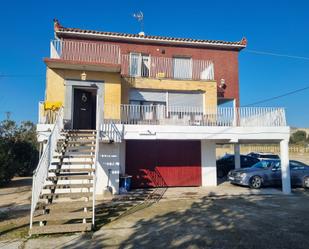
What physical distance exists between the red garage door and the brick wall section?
4.42m

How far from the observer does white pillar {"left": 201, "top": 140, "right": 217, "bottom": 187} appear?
14.7 metres

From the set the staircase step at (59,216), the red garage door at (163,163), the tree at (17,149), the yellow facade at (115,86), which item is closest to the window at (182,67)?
the yellow facade at (115,86)

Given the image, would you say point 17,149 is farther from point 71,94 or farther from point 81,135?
point 81,135

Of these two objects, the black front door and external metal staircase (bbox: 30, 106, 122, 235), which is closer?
external metal staircase (bbox: 30, 106, 122, 235)

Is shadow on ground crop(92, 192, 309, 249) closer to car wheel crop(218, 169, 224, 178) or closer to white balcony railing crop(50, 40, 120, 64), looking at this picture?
white balcony railing crop(50, 40, 120, 64)

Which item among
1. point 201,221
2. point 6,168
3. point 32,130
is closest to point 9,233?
point 201,221

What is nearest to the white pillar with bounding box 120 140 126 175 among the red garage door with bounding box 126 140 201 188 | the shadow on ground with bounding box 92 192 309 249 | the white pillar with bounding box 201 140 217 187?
the red garage door with bounding box 126 140 201 188

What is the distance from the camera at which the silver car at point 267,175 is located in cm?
1376

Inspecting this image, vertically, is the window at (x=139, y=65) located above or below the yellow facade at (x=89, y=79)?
above

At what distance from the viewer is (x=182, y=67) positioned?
1592cm

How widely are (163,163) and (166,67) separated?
5578 millimetres

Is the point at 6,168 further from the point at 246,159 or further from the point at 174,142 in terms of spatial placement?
the point at 246,159

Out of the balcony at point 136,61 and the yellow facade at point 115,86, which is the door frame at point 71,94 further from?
the balcony at point 136,61

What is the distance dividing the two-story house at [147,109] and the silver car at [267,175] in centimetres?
140
